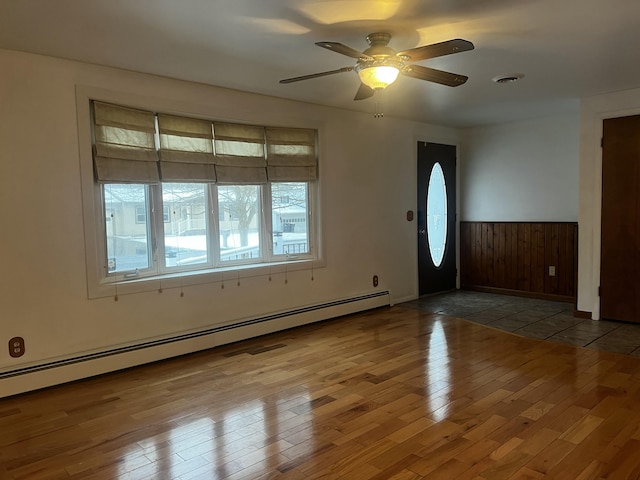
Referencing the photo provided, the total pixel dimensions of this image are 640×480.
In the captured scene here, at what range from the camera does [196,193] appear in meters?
4.14

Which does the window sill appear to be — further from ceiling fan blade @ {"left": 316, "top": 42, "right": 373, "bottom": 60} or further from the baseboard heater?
ceiling fan blade @ {"left": 316, "top": 42, "right": 373, "bottom": 60}

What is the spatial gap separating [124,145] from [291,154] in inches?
64.8

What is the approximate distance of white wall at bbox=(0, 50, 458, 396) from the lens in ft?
10.2

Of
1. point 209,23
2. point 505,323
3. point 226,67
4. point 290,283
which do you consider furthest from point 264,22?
point 505,323

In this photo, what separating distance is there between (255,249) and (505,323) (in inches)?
103

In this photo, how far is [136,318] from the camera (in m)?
3.68

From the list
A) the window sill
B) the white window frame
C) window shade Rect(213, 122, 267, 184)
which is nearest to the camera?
the white window frame

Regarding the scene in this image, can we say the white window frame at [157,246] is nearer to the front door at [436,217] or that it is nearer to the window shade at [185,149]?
the window shade at [185,149]

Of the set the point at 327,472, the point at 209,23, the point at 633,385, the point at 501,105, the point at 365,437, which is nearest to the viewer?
the point at 327,472

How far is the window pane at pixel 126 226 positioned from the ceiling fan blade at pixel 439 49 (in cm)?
233

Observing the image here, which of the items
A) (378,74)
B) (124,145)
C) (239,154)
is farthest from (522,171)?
(124,145)

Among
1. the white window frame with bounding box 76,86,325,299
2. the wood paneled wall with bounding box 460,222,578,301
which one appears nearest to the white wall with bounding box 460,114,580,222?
the wood paneled wall with bounding box 460,222,578,301

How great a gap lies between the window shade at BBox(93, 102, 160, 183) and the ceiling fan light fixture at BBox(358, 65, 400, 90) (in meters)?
1.86

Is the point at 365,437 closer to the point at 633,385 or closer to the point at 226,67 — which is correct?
the point at 633,385
